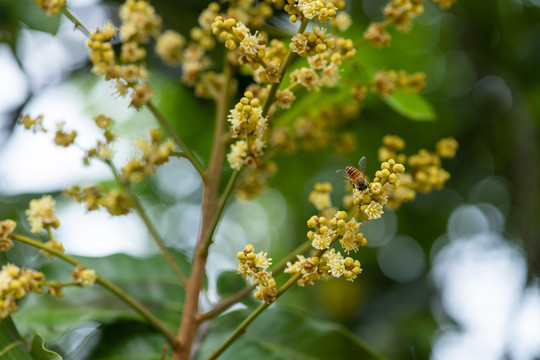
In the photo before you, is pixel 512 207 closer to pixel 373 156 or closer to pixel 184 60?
pixel 373 156

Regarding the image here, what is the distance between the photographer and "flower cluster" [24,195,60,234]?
1466mm

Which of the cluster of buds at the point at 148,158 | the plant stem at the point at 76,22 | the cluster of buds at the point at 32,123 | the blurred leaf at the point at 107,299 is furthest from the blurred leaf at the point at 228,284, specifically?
the plant stem at the point at 76,22

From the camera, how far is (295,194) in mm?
3715

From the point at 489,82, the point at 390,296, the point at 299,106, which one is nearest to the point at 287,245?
the point at 390,296

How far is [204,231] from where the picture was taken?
67.4 inches

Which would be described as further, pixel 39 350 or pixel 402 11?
pixel 402 11

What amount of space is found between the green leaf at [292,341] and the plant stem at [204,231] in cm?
23

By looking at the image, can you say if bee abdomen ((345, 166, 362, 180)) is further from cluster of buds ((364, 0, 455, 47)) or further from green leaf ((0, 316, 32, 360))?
green leaf ((0, 316, 32, 360))

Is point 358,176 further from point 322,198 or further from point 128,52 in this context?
point 128,52

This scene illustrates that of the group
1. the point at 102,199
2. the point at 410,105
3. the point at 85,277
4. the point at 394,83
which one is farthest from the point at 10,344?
the point at 410,105

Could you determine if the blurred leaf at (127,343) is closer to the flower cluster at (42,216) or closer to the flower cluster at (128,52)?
the flower cluster at (42,216)

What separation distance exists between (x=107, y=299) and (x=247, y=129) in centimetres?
103

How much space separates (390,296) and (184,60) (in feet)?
7.21

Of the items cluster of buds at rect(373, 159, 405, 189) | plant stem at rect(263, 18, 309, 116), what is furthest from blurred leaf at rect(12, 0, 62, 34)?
cluster of buds at rect(373, 159, 405, 189)
